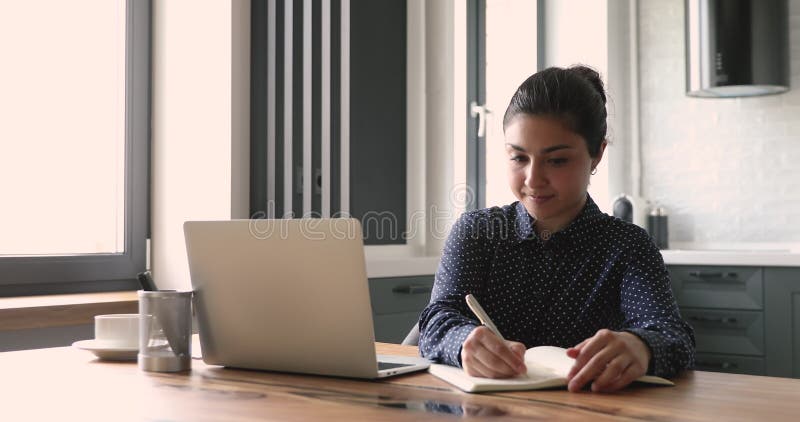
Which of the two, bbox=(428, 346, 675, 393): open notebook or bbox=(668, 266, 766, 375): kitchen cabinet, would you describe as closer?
bbox=(428, 346, 675, 393): open notebook

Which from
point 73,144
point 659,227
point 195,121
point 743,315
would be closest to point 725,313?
point 743,315

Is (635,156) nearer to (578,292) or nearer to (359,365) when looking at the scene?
(578,292)

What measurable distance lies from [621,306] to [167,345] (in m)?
0.82

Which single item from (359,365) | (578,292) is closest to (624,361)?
(359,365)

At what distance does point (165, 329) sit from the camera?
1362 millimetres

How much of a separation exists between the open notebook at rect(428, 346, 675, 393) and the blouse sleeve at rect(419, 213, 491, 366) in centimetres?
12

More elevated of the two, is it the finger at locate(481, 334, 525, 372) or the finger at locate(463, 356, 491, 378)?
the finger at locate(481, 334, 525, 372)

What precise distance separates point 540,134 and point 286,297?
0.58m

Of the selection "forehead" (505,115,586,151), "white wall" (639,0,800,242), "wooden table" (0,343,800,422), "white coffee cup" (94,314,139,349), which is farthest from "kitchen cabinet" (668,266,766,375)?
"white coffee cup" (94,314,139,349)

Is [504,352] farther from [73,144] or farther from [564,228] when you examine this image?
[73,144]

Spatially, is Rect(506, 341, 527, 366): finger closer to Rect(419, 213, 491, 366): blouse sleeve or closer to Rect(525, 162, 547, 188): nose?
Rect(419, 213, 491, 366): blouse sleeve

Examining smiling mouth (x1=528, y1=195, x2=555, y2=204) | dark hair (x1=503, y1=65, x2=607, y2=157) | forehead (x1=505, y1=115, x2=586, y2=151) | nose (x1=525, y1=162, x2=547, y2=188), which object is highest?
dark hair (x1=503, y1=65, x2=607, y2=157)

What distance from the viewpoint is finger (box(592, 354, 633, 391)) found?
1144mm

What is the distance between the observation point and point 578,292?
165 centimetres
